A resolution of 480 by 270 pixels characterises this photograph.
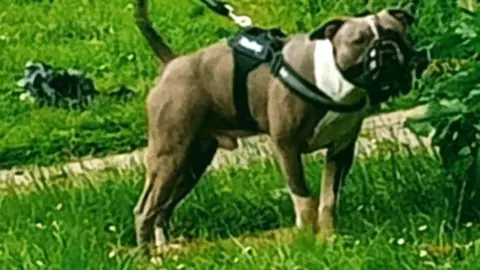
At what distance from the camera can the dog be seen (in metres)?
7.27

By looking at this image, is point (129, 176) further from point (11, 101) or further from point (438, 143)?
point (11, 101)

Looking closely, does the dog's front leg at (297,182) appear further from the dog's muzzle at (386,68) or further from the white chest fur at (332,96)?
the dog's muzzle at (386,68)

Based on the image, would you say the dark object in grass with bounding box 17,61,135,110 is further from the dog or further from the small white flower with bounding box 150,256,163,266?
the small white flower with bounding box 150,256,163,266

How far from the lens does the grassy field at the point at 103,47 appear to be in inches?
418

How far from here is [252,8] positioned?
13664 millimetres

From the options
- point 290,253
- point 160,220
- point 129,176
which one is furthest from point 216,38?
point 290,253

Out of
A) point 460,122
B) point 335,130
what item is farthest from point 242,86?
point 460,122

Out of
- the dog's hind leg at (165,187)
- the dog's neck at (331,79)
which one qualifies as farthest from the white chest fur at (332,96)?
the dog's hind leg at (165,187)

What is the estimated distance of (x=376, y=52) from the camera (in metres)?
7.09

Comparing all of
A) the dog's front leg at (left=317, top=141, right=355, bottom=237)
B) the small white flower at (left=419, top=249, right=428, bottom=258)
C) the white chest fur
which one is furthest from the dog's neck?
the small white flower at (left=419, top=249, right=428, bottom=258)

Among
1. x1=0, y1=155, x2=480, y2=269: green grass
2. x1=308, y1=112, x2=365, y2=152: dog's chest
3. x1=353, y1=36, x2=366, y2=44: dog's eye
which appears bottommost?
x1=0, y1=155, x2=480, y2=269: green grass

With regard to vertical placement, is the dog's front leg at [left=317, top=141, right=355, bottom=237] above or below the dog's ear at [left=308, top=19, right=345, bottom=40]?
below

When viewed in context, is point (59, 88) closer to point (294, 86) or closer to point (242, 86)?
point (242, 86)

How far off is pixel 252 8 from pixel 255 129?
6.08 metres
